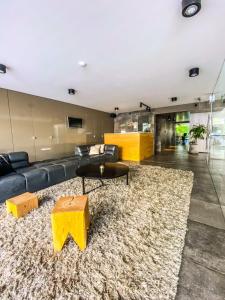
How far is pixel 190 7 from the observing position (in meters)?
1.41

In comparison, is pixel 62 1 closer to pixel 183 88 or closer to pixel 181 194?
pixel 181 194

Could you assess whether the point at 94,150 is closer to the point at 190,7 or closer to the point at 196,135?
the point at 190,7

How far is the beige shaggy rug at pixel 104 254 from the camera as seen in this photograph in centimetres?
102

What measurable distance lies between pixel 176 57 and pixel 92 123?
4979 mm

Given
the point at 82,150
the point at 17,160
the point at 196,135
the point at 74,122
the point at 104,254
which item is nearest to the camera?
the point at 104,254

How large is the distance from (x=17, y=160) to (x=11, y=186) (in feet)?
3.79

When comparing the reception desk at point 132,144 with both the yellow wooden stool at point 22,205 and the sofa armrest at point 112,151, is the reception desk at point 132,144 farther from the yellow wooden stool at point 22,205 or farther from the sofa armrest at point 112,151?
the yellow wooden stool at point 22,205

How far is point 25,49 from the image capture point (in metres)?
2.14

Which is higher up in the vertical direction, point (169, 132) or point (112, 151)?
point (169, 132)

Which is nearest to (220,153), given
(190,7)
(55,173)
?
(190,7)

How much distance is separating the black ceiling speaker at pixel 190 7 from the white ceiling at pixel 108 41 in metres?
0.10

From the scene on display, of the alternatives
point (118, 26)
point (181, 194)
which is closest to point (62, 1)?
point (118, 26)

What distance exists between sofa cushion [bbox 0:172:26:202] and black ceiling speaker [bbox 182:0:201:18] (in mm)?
3241

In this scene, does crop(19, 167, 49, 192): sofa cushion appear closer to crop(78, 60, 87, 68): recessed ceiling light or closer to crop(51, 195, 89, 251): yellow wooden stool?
crop(51, 195, 89, 251): yellow wooden stool
